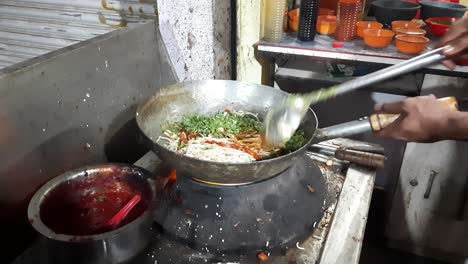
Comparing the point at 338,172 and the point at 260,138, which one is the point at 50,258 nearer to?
the point at 260,138

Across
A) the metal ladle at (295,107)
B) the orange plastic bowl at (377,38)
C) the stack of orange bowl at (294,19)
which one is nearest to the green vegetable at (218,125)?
the metal ladle at (295,107)

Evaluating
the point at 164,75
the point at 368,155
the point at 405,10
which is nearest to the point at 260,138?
the point at 368,155

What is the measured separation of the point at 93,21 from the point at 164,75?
44.3 inches

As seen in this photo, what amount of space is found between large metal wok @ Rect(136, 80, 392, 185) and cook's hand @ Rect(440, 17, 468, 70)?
77 cm

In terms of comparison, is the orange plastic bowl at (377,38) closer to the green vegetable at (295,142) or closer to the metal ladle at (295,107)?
the metal ladle at (295,107)

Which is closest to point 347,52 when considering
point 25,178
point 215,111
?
point 215,111

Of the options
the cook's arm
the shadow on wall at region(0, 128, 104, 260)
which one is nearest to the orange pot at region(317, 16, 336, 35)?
the cook's arm

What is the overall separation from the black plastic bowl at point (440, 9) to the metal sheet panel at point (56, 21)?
2.15 metres

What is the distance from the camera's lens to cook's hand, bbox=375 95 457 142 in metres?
1.37

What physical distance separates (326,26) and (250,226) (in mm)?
2070

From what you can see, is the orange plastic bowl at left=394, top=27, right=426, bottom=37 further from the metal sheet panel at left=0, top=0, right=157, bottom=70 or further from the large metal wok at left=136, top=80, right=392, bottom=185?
the metal sheet panel at left=0, top=0, right=157, bottom=70

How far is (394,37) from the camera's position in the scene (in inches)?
108

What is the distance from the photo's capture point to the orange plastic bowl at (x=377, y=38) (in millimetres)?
2537

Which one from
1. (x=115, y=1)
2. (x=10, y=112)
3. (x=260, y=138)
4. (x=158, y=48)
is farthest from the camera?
(x=115, y=1)
